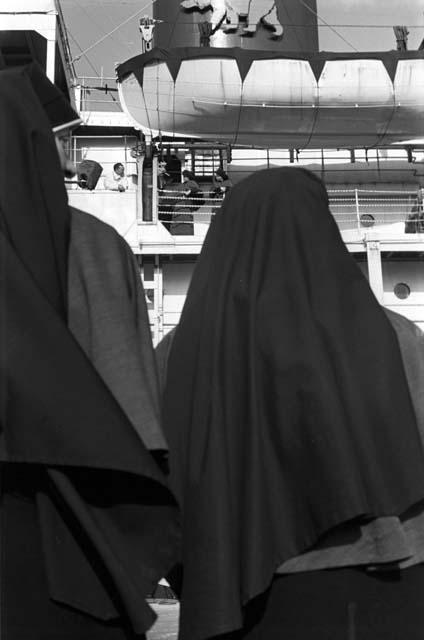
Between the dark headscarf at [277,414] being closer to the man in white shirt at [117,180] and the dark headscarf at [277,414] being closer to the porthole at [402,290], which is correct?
the porthole at [402,290]

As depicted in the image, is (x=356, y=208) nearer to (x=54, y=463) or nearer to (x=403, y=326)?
(x=403, y=326)

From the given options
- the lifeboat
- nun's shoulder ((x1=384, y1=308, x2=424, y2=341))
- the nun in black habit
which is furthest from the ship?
the nun in black habit

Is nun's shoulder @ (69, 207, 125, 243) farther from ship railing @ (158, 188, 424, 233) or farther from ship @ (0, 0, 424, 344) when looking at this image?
ship railing @ (158, 188, 424, 233)

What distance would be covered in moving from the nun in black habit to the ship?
25.4 feet

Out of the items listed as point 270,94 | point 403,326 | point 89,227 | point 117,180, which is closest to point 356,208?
point 270,94

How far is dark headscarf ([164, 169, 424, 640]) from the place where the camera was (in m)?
1.29

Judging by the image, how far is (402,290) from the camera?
10.1 meters

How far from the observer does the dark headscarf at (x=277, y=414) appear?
4.25 feet

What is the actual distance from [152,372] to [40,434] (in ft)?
0.99

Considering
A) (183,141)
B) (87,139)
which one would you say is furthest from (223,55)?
(87,139)

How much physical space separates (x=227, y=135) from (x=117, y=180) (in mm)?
→ 1578

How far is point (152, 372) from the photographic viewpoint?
1.38 m

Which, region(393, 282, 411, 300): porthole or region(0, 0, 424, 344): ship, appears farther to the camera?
region(393, 282, 411, 300): porthole

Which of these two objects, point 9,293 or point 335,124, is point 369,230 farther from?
point 9,293
